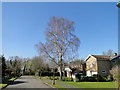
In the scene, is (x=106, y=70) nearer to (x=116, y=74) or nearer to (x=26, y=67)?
(x=116, y=74)

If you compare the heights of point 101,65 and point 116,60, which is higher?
point 116,60

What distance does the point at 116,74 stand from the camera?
10117 mm

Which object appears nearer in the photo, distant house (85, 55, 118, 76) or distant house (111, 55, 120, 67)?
distant house (111, 55, 120, 67)

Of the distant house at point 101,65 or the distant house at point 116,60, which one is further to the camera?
the distant house at point 101,65

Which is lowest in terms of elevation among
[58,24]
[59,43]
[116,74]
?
[116,74]

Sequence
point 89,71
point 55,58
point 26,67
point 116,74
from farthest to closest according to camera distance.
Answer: point 26,67
point 89,71
point 55,58
point 116,74

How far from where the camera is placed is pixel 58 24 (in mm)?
27578

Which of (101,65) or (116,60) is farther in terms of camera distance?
(101,65)

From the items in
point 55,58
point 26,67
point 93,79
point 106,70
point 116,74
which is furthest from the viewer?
point 26,67

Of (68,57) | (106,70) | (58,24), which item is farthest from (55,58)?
(106,70)

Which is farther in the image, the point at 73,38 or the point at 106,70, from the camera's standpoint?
the point at 106,70

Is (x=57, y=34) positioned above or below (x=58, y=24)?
below

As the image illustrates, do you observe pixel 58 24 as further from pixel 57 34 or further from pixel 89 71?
pixel 89 71

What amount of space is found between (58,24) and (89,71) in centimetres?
1501
